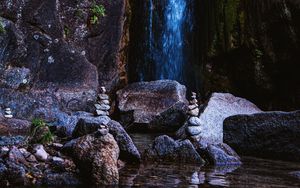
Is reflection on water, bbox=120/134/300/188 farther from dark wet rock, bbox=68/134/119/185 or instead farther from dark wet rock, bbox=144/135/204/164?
dark wet rock, bbox=144/135/204/164

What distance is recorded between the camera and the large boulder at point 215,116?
27.7 feet

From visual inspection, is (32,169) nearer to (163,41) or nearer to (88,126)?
(88,126)

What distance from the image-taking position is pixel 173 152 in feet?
24.4

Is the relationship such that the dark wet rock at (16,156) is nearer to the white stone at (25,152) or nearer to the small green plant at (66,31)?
the white stone at (25,152)

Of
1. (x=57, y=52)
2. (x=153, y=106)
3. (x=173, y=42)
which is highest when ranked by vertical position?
(x=173, y=42)

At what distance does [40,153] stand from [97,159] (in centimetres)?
105

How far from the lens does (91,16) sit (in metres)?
15.5

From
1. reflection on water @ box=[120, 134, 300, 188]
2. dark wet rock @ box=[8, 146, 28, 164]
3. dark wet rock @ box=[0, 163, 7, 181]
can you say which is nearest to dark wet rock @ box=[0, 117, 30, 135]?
dark wet rock @ box=[8, 146, 28, 164]

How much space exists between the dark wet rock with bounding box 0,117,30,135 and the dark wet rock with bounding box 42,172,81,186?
3.67 meters

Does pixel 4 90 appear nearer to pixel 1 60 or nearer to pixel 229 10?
pixel 1 60

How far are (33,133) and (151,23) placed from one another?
1063 cm

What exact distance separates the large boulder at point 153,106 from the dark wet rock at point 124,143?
6.20 metres

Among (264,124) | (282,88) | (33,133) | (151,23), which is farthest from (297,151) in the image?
(151,23)

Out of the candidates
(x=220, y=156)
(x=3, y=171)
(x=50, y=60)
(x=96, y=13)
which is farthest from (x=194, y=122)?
(x=96, y=13)
